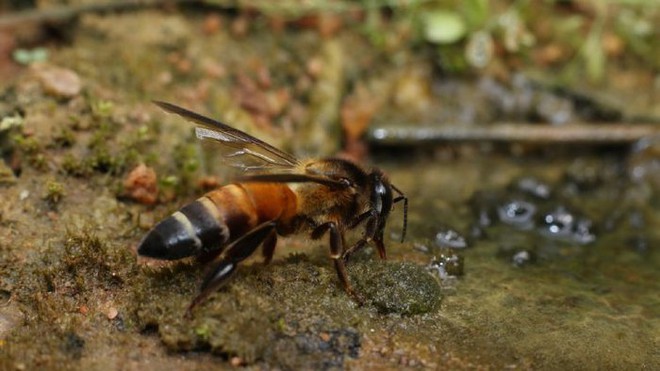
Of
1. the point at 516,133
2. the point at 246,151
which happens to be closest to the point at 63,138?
the point at 246,151

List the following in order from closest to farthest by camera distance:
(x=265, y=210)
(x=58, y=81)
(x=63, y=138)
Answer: (x=265, y=210) < (x=63, y=138) < (x=58, y=81)

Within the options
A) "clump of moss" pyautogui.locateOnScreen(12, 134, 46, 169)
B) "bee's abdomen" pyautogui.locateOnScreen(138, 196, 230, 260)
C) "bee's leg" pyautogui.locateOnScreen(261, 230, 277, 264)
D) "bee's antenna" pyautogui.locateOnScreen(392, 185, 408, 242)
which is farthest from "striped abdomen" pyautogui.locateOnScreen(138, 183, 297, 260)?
"clump of moss" pyautogui.locateOnScreen(12, 134, 46, 169)

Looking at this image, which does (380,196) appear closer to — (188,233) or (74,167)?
(188,233)

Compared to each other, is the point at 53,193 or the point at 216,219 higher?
the point at 216,219

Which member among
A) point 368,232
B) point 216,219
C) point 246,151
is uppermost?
point 246,151

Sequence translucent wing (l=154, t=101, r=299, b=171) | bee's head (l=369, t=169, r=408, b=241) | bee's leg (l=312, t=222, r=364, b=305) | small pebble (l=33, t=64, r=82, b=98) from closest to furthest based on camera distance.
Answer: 1. bee's leg (l=312, t=222, r=364, b=305)
2. bee's head (l=369, t=169, r=408, b=241)
3. translucent wing (l=154, t=101, r=299, b=171)
4. small pebble (l=33, t=64, r=82, b=98)

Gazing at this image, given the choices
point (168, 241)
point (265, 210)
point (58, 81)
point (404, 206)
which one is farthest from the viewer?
point (58, 81)

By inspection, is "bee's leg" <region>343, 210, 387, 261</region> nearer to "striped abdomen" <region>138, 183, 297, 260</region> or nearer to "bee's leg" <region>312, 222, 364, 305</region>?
"bee's leg" <region>312, 222, 364, 305</region>

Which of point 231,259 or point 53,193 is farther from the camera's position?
point 53,193
